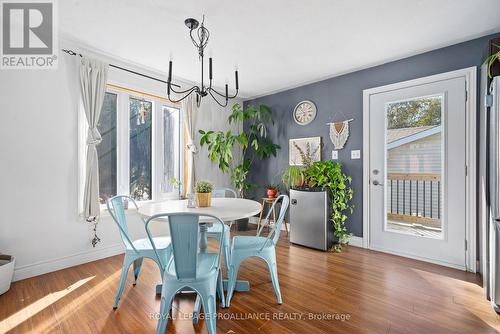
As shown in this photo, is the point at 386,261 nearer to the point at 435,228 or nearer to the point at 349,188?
the point at 435,228

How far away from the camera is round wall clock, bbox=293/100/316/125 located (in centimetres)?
387

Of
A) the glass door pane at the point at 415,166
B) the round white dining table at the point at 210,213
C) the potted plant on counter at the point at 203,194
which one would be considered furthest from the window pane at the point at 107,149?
the glass door pane at the point at 415,166

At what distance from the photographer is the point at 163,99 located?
360cm

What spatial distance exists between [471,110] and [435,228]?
4.33 feet

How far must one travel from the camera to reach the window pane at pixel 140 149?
3.34 metres

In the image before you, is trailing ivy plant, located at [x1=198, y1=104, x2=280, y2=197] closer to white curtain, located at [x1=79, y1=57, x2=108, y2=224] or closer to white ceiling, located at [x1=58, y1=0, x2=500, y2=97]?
white ceiling, located at [x1=58, y1=0, x2=500, y2=97]

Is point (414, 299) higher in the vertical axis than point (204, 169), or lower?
lower

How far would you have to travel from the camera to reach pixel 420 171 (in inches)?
113

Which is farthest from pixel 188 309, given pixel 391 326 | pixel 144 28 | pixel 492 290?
pixel 144 28

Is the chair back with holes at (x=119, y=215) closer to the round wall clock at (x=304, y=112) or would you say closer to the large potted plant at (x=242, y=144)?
the large potted plant at (x=242, y=144)

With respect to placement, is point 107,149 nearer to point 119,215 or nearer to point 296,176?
point 119,215

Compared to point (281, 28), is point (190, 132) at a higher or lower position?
lower

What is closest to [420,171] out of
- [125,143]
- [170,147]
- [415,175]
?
[415,175]

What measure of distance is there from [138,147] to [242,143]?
1554mm
